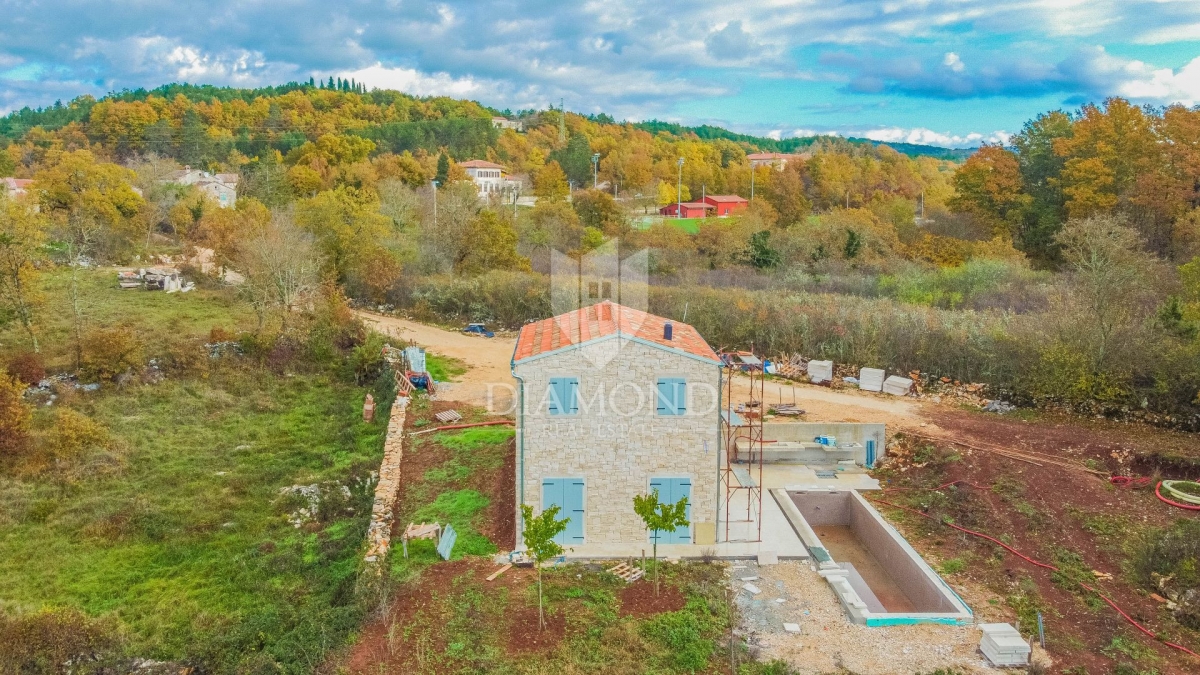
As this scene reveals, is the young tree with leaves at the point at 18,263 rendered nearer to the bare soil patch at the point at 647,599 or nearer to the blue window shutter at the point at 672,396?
the blue window shutter at the point at 672,396

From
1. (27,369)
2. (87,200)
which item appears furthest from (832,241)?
(87,200)

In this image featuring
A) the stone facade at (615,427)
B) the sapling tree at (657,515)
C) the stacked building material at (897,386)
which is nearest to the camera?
the sapling tree at (657,515)

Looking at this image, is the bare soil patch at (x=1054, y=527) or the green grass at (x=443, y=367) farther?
the green grass at (x=443, y=367)

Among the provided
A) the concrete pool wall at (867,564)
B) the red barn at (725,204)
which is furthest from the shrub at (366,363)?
the red barn at (725,204)

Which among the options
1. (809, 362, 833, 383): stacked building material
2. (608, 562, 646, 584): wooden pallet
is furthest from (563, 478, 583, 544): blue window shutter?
(809, 362, 833, 383): stacked building material

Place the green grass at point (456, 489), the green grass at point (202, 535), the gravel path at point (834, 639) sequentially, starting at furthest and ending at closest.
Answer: the green grass at point (456, 489)
the green grass at point (202, 535)
the gravel path at point (834, 639)

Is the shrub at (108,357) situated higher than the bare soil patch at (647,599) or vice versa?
the shrub at (108,357)

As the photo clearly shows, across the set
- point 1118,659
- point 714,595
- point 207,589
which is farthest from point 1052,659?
point 207,589
